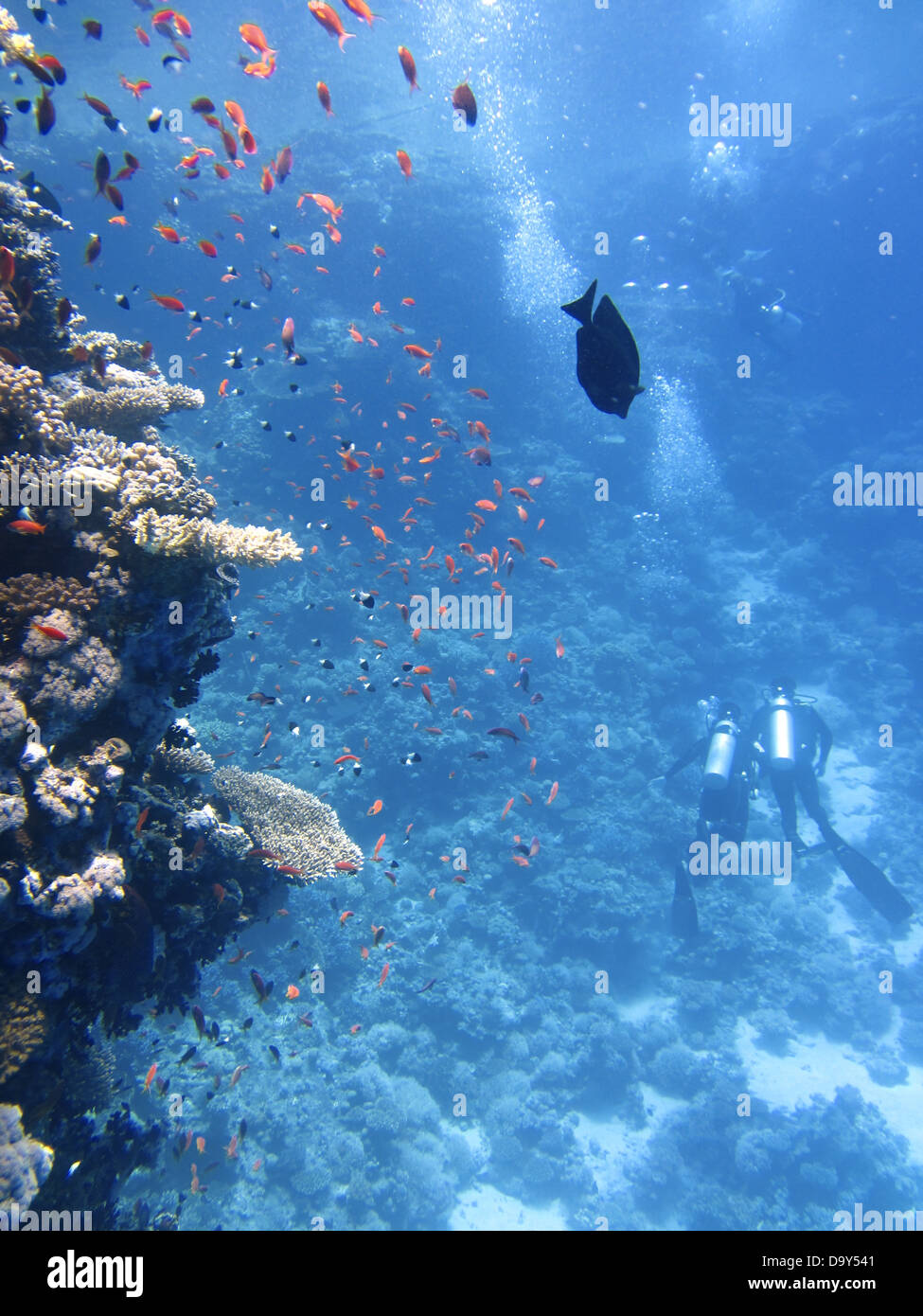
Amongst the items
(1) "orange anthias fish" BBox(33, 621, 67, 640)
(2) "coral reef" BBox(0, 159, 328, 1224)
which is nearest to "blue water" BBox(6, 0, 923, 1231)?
(2) "coral reef" BBox(0, 159, 328, 1224)

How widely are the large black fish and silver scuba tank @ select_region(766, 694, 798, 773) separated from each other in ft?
37.6

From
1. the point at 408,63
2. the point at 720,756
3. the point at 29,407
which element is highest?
the point at 408,63

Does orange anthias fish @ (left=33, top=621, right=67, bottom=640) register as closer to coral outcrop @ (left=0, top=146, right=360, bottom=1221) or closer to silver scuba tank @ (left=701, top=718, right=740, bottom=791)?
coral outcrop @ (left=0, top=146, right=360, bottom=1221)

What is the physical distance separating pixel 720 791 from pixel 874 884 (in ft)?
18.0

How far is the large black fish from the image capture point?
2.47 metres

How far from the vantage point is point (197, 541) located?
384cm

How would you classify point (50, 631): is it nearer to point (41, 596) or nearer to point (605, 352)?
point (41, 596)

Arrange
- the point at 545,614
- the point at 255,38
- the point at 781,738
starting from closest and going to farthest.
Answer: the point at 255,38, the point at 781,738, the point at 545,614

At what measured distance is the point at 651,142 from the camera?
43531mm

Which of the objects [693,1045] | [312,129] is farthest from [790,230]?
[693,1045]

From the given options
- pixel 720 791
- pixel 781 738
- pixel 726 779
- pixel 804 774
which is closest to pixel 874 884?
pixel 804 774

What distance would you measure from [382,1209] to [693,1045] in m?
7.34
